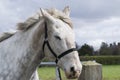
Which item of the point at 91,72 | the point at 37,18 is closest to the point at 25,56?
the point at 37,18

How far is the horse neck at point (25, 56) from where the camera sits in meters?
4.83

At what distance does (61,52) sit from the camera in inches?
180

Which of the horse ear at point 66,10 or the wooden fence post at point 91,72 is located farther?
the wooden fence post at point 91,72

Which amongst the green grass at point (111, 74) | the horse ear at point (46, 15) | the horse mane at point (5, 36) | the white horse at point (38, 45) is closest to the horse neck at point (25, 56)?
the white horse at point (38, 45)

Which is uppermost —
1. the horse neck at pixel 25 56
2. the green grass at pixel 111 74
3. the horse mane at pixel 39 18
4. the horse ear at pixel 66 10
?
the horse ear at pixel 66 10

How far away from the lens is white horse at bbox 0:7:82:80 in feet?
14.9

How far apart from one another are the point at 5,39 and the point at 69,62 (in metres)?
1.20

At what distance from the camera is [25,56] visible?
4.87m

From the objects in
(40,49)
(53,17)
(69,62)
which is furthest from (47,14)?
(69,62)

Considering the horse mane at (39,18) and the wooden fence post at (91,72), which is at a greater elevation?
the horse mane at (39,18)

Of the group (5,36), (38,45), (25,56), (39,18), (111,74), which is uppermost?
(39,18)

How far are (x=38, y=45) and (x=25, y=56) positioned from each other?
0.22 m

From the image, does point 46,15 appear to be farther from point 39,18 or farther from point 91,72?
point 91,72

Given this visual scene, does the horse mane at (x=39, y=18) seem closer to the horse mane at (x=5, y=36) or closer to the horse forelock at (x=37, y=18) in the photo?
the horse forelock at (x=37, y=18)
